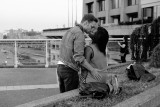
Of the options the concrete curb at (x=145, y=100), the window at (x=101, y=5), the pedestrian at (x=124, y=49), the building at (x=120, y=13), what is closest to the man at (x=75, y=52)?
the concrete curb at (x=145, y=100)

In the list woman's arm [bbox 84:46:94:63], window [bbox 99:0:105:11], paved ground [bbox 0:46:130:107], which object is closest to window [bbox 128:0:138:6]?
window [bbox 99:0:105:11]

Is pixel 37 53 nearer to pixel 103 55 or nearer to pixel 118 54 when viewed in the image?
pixel 118 54

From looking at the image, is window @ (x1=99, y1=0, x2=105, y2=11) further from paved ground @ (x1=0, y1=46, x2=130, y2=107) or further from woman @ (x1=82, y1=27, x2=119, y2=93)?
woman @ (x1=82, y1=27, x2=119, y2=93)

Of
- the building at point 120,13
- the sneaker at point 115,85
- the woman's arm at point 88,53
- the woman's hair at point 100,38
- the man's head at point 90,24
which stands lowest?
the sneaker at point 115,85

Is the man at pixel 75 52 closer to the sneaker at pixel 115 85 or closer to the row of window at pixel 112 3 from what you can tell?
the sneaker at pixel 115 85

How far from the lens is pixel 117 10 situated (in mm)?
50875

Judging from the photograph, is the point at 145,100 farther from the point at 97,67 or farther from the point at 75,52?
the point at 75,52

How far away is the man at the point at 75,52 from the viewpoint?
3838 millimetres

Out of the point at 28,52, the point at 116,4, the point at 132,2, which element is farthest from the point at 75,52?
the point at 116,4

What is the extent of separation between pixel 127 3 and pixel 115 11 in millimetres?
3392

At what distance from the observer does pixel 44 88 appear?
24.6 ft

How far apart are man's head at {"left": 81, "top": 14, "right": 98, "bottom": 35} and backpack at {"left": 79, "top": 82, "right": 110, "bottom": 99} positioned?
755 mm

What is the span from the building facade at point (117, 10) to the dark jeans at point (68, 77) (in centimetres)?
3655

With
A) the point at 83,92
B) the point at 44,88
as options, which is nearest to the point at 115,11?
the point at 44,88
